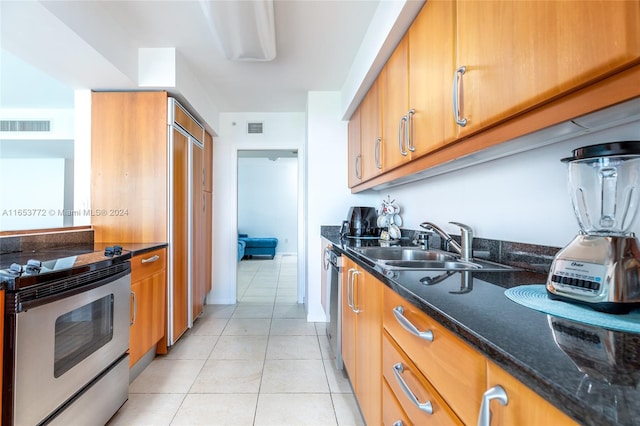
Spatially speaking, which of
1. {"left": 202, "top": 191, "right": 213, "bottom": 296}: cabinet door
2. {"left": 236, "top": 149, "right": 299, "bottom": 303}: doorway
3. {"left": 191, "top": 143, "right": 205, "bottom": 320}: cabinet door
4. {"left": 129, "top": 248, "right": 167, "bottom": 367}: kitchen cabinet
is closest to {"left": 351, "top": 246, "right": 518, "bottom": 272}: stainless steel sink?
{"left": 129, "top": 248, "right": 167, "bottom": 367}: kitchen cabinet

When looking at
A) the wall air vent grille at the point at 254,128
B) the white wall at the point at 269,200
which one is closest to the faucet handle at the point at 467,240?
the wall air vent grille at the point at 254,128

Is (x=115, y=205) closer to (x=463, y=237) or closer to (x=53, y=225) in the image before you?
(x=53, y=225)

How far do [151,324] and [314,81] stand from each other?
2582 millimetres

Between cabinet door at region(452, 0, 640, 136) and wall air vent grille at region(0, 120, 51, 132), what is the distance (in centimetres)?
368

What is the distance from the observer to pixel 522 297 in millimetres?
766

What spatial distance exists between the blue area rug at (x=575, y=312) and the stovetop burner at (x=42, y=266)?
162 centimetres

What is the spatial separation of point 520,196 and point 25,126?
421 cm

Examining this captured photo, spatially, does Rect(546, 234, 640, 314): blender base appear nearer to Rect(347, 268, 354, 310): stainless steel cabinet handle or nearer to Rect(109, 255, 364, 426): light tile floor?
Rect(347, 268, 354, 310): stainless steel cabinet handle

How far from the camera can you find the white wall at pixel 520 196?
1.04 metres

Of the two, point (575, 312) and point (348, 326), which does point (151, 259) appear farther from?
point (575, 312)

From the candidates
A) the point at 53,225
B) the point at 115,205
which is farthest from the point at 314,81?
the point at 53,225

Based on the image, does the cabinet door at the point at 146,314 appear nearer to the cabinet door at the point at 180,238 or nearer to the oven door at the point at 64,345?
the cabinet door at the point at 180,238

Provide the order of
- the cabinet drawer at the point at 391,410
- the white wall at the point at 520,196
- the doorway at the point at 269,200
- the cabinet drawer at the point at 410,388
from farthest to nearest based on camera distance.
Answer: the doorway at the point at 269,200
the white wall at the point at 520,196
the cabinet drawer at the point at 391,410
the cabinet drawer at the point at 410,388

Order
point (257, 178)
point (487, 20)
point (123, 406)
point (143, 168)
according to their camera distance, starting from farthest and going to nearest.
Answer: point (257, 178)
point (143, 168)
point (123, 406)
point (487, 20)
